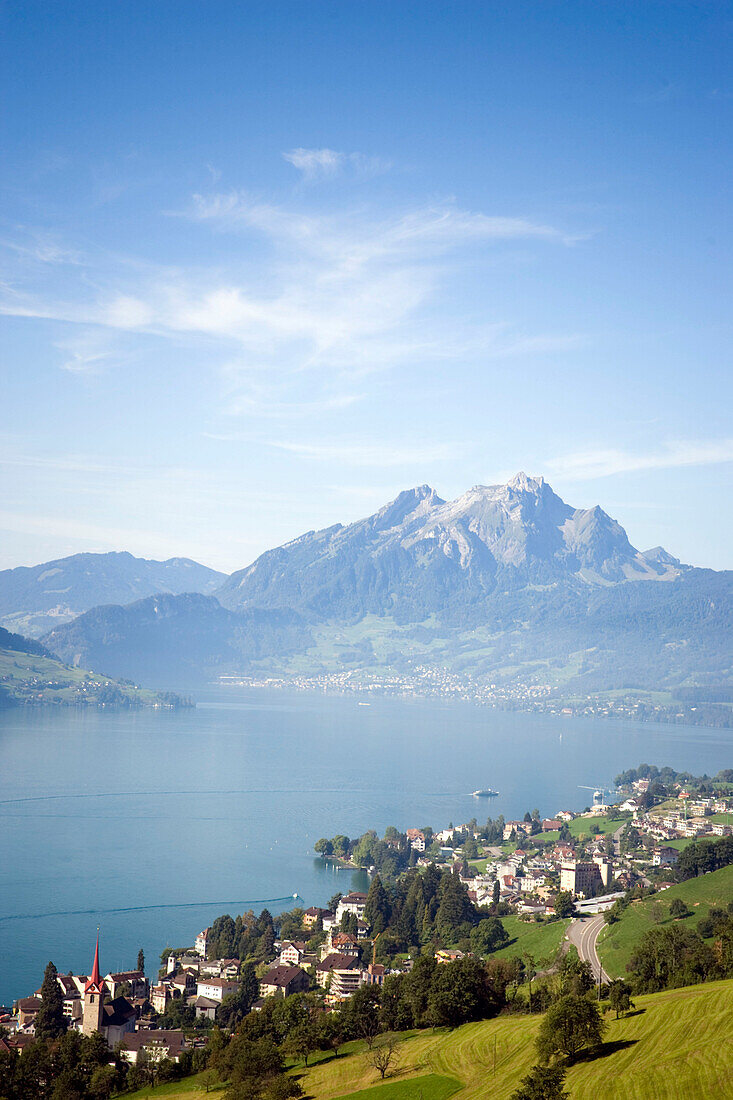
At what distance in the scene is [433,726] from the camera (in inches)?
5595

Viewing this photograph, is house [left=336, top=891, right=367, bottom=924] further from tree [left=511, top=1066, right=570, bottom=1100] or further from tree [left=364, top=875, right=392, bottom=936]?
tree [left=511, top=1066, right=570, bottom=1100]

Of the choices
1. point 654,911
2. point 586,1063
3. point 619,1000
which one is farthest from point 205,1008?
point 654,911

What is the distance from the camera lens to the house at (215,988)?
102ft

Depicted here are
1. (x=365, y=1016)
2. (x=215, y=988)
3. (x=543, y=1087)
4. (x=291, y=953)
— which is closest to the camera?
(x=543, y=1087)

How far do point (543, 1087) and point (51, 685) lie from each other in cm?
13895

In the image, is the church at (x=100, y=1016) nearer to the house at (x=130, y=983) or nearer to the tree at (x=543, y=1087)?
the house at (x=130, y=983)

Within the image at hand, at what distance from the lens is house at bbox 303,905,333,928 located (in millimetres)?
39500

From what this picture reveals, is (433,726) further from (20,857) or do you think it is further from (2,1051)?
(2,1051)

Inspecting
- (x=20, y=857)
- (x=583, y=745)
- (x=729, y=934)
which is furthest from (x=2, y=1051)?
(x=583, y=745)

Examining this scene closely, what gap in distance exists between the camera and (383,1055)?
883 inches

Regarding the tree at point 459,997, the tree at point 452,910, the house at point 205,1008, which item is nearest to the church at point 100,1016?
the house at point 205,1008

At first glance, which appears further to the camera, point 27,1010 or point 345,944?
point 345,944

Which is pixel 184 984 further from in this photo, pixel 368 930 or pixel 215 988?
pixel 368 930

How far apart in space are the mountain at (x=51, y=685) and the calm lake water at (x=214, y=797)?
8.87 m
